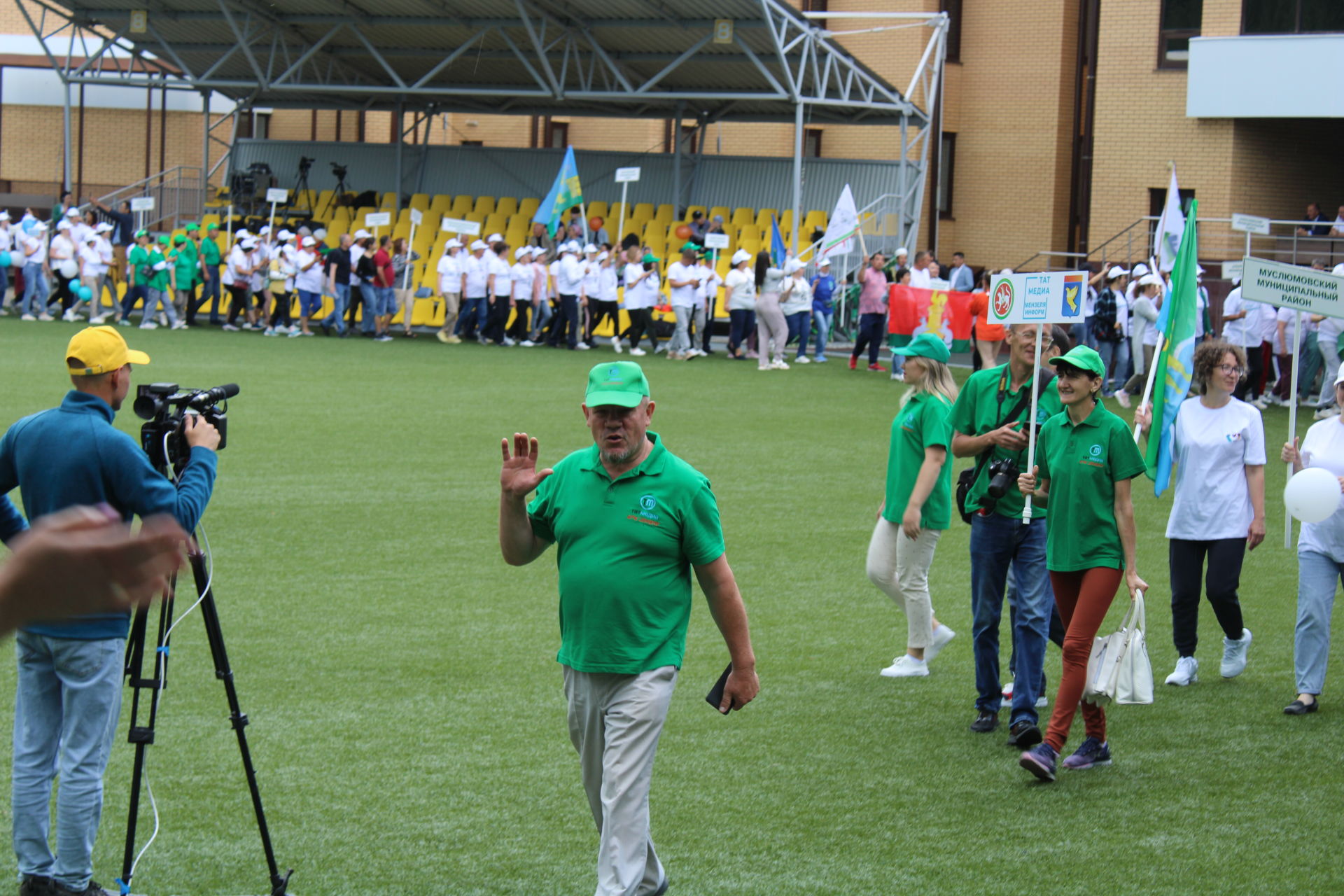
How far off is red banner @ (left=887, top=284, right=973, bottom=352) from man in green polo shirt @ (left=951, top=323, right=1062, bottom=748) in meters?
16.3

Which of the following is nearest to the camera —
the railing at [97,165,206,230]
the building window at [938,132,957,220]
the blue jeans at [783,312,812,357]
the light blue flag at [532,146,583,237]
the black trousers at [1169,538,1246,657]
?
the black trousers at [1169,538,1246,657]

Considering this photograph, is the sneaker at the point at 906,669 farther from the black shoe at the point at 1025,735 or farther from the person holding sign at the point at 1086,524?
the person holding sign at the point at 1086,524

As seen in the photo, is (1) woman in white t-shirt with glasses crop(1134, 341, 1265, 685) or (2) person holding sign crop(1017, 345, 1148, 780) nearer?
(2) person holding sign crop(1017, 345, 1148, 780)

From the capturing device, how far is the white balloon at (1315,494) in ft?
23.9

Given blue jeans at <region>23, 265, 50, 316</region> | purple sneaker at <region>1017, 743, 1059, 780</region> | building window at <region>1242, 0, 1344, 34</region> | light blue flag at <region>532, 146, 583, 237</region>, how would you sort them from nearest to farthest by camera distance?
purple sneaker at <region>1017, 743, 1059, 780</region> → building window at <region>1242, 0, 1344, 34</region> → light blue flag at <region>532, 146, 583, 237</region> → blue jeans at <region>23, 265, 50, 316</region>

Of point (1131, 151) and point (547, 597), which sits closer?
point (547, 597)

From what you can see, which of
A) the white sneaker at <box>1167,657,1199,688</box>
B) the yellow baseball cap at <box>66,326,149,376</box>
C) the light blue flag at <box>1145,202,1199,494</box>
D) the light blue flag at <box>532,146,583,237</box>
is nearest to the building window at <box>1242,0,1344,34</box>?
the light blue flag at <box>532,146,583,237</box>

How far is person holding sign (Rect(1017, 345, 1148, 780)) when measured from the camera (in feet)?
21.6

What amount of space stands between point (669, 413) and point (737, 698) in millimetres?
13430

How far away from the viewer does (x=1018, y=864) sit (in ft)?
18.4

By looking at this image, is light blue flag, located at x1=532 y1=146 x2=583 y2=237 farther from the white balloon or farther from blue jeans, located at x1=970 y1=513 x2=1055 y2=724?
the white balloon

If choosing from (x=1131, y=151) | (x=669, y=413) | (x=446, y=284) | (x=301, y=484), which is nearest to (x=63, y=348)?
(x=446, y=284)

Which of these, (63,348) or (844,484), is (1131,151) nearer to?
(844,484)

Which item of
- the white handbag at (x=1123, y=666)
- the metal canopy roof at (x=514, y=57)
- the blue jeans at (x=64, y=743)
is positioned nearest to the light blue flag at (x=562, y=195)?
the metal canopy roof at (x=514, y=57)
